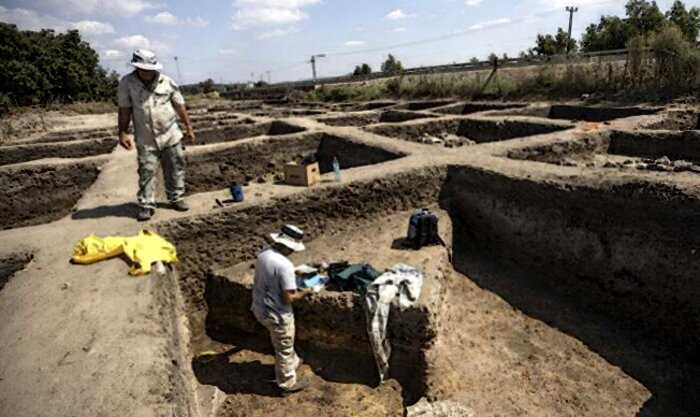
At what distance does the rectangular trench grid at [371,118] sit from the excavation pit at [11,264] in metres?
8.59

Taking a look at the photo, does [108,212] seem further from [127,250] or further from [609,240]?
[609,240]

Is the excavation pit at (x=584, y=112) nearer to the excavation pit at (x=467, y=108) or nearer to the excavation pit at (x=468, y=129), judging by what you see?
the excavation pit at (x=468, y=129)

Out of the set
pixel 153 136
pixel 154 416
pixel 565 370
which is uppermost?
pixel 153 136

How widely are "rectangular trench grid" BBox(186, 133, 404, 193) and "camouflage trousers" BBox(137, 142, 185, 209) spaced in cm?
279

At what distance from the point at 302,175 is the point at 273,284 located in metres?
2.44

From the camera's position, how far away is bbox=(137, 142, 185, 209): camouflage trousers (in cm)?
465

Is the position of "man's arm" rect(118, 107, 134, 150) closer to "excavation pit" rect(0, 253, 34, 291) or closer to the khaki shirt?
the khaki shirt

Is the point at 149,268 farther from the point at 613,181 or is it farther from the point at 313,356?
the point at 613,181

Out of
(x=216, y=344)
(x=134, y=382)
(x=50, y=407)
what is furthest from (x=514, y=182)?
(x=50, y=407)

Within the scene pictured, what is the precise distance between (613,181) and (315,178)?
3543 millimetres

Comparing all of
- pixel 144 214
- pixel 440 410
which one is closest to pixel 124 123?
pixel 144 214

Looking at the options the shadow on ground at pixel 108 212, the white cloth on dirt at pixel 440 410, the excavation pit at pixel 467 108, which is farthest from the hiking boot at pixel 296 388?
the excavation pit at pixel 467 108

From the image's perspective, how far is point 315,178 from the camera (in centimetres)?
593

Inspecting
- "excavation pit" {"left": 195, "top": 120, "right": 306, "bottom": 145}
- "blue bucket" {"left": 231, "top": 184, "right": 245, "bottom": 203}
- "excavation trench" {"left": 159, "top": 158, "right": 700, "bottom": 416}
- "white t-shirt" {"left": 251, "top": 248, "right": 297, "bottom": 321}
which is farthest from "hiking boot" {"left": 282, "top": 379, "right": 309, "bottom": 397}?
"excavation pit" {"left": 195, "top": 120, "right": 306, "bottom": 145}
